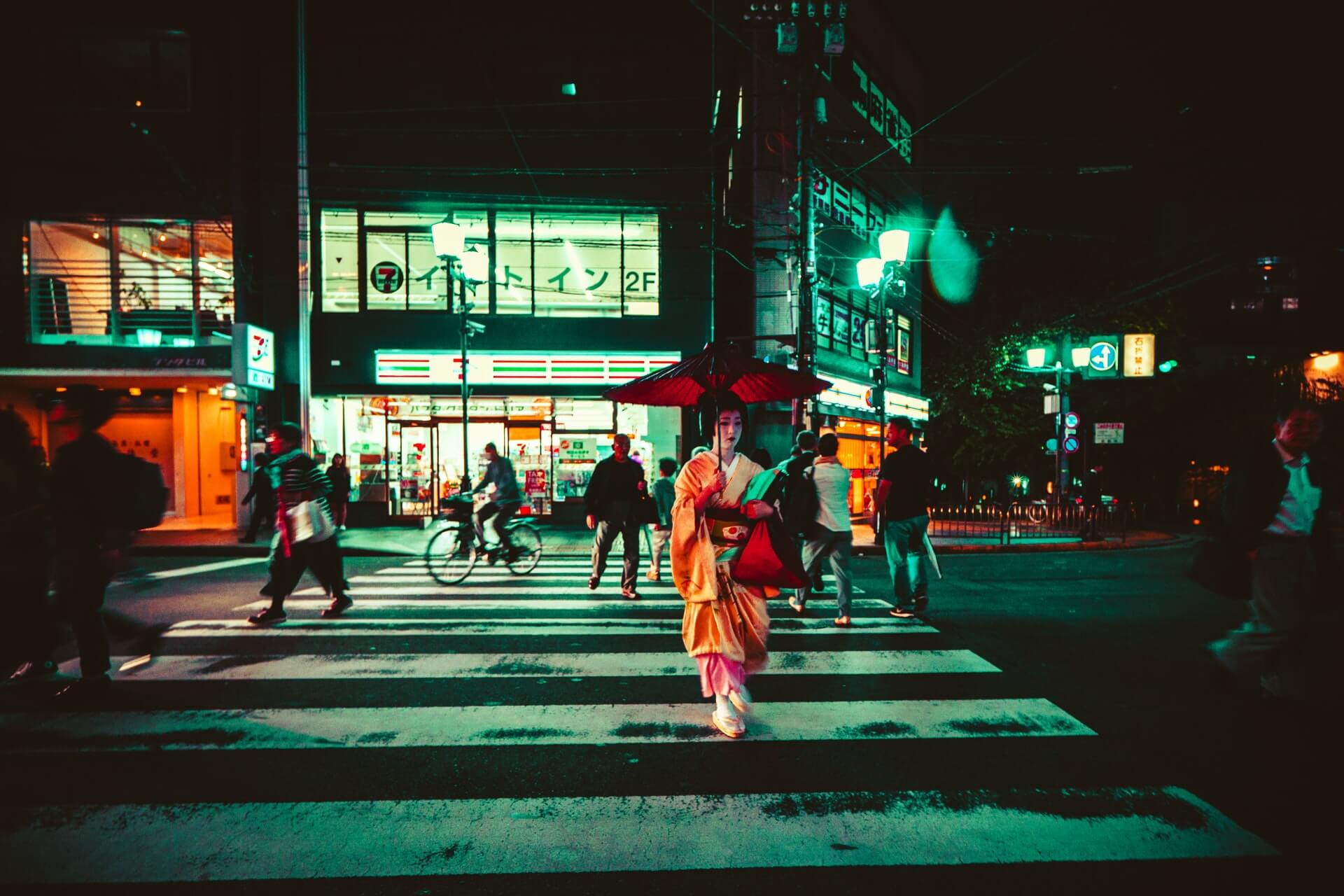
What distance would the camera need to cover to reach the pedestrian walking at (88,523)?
15.8 feet

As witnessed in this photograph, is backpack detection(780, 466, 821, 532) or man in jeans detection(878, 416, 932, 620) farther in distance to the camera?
man in jeans detection(878, 416, 932, 620)

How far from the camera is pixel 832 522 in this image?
7309mm

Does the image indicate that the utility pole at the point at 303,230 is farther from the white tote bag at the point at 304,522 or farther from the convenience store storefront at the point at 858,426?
the convenience store storefront at the point at 858,426

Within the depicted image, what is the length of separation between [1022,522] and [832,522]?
40.1 ft

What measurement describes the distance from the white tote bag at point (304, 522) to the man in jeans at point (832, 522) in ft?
17.3

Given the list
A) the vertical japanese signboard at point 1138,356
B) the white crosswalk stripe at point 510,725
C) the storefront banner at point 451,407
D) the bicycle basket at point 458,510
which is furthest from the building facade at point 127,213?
the vertical japanese signboard at point 1138,356

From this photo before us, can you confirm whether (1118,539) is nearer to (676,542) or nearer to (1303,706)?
(1303,706)

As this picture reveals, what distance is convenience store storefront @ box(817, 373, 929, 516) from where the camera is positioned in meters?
18.1

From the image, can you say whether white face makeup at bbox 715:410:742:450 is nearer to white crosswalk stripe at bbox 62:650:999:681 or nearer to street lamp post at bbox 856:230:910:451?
white crosswalk stripe at bbox 62:650:999:681

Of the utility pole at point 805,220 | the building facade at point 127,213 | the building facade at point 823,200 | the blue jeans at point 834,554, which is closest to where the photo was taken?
the blue jeans at point 834,554

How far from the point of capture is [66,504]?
4.80 metres

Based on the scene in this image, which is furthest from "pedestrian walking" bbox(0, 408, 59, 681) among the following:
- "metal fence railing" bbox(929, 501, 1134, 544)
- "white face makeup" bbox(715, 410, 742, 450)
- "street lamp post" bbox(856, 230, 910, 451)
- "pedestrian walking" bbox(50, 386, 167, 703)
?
"metal fence railing" bbox(929, 501, 1134, 544)

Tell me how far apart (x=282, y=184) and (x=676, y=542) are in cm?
1808

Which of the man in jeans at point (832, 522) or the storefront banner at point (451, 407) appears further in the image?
the storefront banner at point (451, 407)
